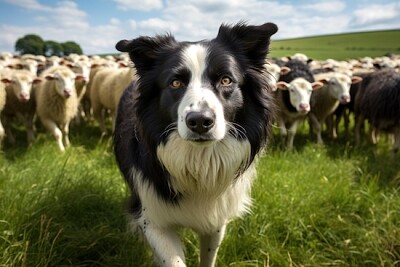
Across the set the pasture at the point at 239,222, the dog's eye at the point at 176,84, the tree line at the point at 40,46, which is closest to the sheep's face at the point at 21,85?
the pasture at the point at 239,222

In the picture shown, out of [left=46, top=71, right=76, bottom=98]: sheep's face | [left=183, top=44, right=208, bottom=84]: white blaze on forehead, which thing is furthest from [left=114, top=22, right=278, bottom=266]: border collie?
[left=46, top=71, right=76, bottom=98]: sheep's face

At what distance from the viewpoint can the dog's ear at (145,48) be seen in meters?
2.29

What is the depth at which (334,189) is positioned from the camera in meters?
3.86

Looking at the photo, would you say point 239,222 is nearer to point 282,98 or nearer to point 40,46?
point 282,98

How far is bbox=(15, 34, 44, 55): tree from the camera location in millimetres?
40153

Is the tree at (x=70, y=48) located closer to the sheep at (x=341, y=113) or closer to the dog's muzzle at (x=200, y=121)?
the sheep at (x=341, y=113)

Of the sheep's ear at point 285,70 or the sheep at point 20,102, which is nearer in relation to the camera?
the sheep at point 20,102

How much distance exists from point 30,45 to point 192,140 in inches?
1737

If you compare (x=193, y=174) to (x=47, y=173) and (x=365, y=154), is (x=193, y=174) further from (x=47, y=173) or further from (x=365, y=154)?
(x=365, y=154)

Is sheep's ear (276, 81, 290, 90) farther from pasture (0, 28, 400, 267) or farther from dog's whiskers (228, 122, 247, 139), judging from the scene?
dog's whiskers (228, 122, 247, 139)

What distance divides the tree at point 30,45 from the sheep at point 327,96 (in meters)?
38.4

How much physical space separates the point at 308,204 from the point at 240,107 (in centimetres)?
185

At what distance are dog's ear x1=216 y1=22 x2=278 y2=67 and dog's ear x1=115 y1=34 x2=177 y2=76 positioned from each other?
35 centimetres

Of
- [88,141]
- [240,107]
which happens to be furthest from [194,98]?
[88,141]
